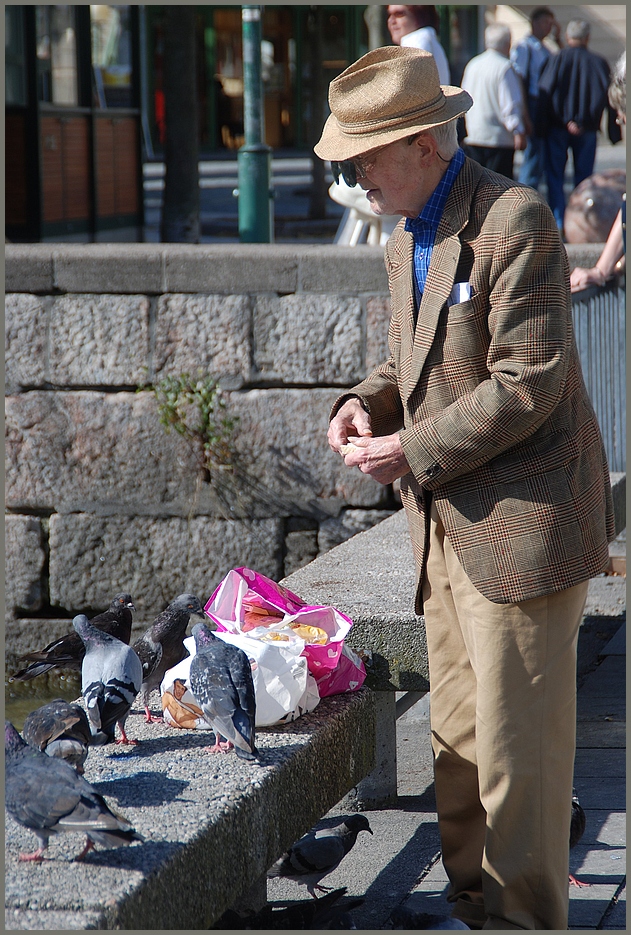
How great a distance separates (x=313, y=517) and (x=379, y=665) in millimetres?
2895

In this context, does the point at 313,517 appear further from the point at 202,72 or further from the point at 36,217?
the point at 202,72

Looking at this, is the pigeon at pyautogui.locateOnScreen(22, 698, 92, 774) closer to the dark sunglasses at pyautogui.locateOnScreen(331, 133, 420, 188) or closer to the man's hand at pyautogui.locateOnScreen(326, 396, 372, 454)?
the man's hand at pyautogui.locateOnScreen(326, 396, 372, 454)

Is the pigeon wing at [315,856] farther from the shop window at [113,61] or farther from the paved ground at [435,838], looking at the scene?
the shop window at [113,61]

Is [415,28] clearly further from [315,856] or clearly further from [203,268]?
[315,856]

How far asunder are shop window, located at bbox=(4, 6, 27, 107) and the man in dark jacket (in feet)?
15.6

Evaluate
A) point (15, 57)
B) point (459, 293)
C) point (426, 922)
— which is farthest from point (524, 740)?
point (15, 57)

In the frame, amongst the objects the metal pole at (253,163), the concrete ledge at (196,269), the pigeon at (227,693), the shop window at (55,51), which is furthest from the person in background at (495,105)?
the pigeon at (227,693)

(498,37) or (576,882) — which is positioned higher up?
(498,37)

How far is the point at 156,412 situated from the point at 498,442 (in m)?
4.09

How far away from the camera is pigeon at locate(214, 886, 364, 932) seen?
9.20 feet

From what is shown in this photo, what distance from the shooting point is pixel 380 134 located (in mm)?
2576

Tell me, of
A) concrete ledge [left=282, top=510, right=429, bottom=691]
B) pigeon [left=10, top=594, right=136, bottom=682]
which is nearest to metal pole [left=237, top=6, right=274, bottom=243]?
concrete ledge [left=282, top=510, right=429, bottom=691]

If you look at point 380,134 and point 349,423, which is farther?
point 349,423

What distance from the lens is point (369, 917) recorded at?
316 centimetres
